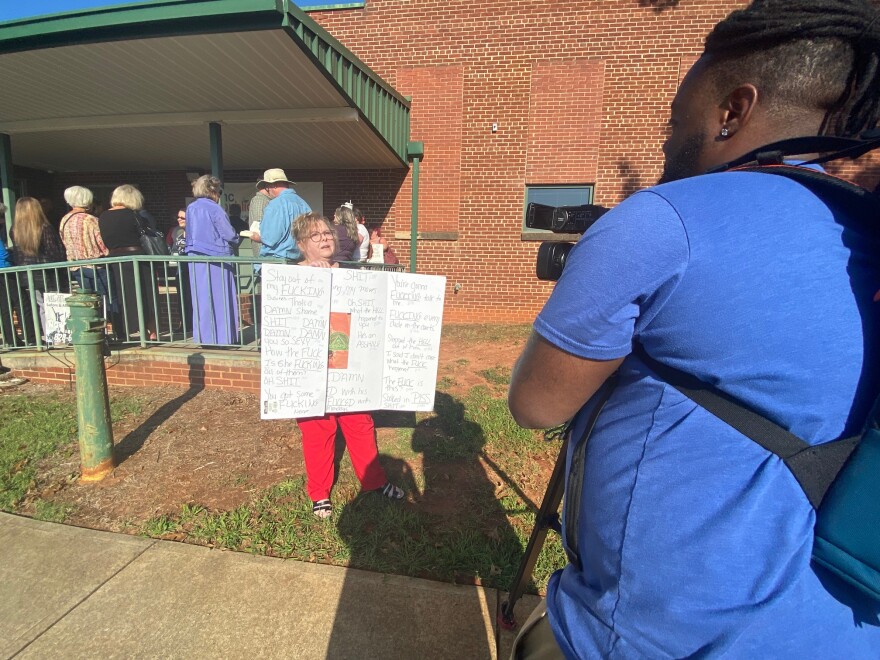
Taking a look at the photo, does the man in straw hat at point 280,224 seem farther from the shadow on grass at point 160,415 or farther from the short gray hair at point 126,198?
the short gray hair at point 126,198

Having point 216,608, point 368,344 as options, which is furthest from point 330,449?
point 216,608

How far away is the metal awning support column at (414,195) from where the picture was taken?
827 centimetres

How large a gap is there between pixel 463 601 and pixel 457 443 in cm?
150

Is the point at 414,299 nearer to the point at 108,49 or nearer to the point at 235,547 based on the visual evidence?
the point at 235,547

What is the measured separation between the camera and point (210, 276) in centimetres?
475

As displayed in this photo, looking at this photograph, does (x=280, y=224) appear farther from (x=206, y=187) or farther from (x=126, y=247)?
(x=126, y=247)

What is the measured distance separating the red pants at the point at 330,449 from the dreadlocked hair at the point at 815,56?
2451 mm

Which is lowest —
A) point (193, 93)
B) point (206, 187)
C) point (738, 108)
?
point (738, 108)

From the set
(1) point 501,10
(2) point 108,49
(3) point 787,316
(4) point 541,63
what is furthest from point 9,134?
(3) point 787,316

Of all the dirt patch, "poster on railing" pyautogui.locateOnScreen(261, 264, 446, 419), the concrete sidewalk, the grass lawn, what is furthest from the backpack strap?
the dirt patch

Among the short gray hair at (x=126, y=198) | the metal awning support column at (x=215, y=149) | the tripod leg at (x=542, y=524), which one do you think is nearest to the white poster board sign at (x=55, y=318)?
the short gray hair at (x=126, y=198)

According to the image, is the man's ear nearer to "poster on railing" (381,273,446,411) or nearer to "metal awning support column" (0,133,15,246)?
"poster on railing" (381,273,446,411)

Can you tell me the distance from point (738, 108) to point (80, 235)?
631 cm

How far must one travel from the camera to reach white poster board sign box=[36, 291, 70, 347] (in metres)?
4.93
